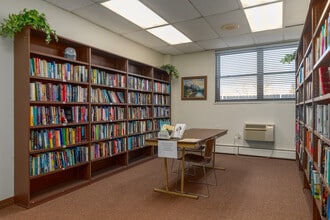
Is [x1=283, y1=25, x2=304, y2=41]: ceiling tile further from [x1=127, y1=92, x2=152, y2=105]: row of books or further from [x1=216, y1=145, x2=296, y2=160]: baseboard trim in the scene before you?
[x1=127, y1=92, x2=152, y2=105]: row of books

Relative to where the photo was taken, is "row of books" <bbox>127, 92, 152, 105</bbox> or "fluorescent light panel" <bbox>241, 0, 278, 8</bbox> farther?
"row of books" <bbox>127, 92, 152, 105</bbox>

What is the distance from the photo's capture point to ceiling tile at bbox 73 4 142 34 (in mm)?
3404

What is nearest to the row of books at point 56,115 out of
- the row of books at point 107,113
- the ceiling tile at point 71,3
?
the row of books at point 107,113

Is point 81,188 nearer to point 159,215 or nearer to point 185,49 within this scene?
point 159,215

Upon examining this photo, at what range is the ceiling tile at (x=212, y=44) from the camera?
16.4 ft

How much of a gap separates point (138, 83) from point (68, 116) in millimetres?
1844

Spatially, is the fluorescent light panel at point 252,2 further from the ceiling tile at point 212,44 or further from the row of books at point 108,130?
the row of books at point 108,130

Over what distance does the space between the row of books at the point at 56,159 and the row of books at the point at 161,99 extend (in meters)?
2.40

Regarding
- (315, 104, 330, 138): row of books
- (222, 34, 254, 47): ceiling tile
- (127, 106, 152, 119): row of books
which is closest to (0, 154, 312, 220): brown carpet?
(315, 104, 330, 138): row of books

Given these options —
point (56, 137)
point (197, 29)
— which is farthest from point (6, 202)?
point (197, 29)

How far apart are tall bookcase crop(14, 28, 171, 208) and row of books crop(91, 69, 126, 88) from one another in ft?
0.05

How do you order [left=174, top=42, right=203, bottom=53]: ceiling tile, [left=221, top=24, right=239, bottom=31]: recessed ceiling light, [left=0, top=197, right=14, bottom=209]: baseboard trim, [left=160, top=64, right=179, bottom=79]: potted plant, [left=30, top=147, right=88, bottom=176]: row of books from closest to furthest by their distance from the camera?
[left=0, top=197, right=14, bottom=209]: baseboard trim → [left=30, top=147, right=88, bottom=176]: row of books → [left=221, top=24, right=239, bottom=31]: recessed ceiling light → [left=174, top=42, right=203, bottom=53]: ceiling tile → [left=160, top=64, right=179, bottom=79]: potted plant

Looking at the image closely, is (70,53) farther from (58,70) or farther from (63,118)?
(63,118)

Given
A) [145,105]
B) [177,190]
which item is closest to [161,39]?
[145,105]
